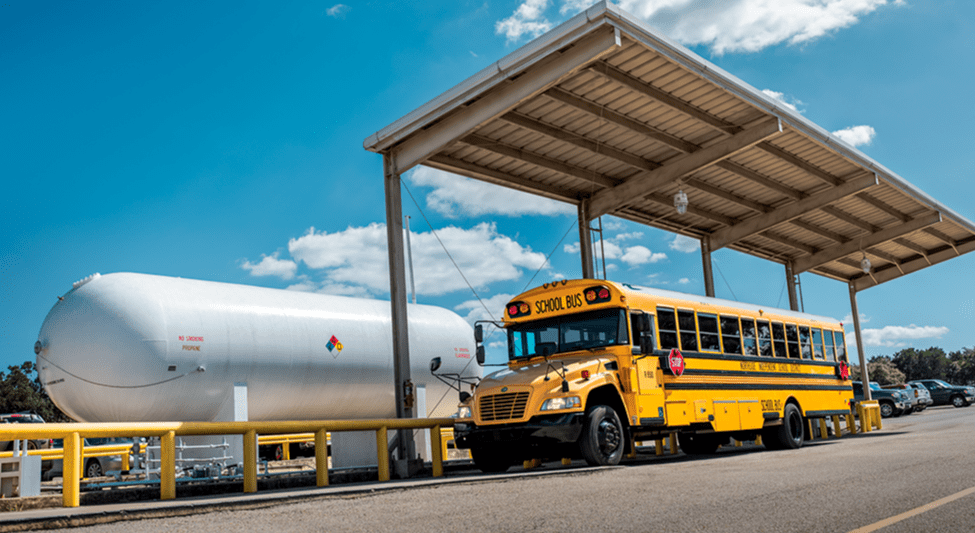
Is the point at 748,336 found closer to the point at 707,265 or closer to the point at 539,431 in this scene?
the point at 539,431

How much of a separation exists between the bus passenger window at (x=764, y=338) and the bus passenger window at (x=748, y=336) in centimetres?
22

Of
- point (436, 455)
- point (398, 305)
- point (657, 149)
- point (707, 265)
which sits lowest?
point (436, 455)

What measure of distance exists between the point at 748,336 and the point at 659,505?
943 cm

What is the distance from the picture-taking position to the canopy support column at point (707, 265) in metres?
24.9

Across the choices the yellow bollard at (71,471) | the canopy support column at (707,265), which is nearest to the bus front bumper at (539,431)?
the yellow bollard at (71,471)

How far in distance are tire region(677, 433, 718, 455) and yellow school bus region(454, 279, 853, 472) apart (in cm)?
6

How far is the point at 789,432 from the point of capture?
632 inches

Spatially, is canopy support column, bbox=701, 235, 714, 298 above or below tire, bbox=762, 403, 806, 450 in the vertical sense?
above

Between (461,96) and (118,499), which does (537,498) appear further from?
(461,96)

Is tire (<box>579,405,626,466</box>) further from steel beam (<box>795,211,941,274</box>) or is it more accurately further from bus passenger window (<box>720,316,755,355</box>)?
steel beam (<box>795,211,941,274</box>)

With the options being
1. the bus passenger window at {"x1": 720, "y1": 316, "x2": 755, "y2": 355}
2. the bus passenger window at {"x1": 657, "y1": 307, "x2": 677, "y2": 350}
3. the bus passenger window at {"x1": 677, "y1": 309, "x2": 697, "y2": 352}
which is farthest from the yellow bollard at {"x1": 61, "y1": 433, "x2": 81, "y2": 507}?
the bus passenger window at {"x1": 720, "y1": 316, "x2": 755, "y2": 355}

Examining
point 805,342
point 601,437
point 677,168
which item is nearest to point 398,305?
point 601,437

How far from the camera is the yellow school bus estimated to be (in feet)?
37.6

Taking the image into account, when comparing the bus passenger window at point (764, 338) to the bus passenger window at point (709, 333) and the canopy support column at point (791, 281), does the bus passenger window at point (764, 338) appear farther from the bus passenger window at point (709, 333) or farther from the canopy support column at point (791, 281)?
the canopy support column at point (791, 281)
